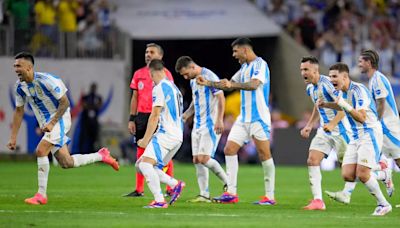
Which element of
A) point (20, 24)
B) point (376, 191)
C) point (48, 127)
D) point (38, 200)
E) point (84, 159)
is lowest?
point (38, 200)

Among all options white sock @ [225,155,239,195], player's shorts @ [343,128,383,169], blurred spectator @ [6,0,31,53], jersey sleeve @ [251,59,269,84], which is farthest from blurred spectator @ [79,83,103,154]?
player's shorts @ [343,128,383,169]

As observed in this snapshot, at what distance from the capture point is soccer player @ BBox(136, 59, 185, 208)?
1614cm

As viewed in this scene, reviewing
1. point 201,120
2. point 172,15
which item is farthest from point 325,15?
point 201,120

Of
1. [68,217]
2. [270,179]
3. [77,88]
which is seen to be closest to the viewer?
[68,217]

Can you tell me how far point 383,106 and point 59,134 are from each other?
4.97 metres

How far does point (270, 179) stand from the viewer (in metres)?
Result: 17.8

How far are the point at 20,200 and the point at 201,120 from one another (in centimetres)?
318

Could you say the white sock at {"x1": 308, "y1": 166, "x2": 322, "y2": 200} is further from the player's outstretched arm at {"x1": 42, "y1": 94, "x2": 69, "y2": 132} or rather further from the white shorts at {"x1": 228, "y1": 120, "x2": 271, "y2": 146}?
the player's outstretched arm at {"x1": 42, "y1": 94, "x2": 69, "y2": 132}

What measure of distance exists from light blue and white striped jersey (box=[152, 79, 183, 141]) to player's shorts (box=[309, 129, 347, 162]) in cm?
224

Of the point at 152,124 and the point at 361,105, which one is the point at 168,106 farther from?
the point at 361,105

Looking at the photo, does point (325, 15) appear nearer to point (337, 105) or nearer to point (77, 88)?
point (77, 88)

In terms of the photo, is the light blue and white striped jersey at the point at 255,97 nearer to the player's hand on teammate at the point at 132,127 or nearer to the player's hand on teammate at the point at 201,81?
the player's hand on teammate at the point at 201,81

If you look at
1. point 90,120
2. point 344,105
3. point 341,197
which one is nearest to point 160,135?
point 344,105

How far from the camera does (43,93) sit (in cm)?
1717
